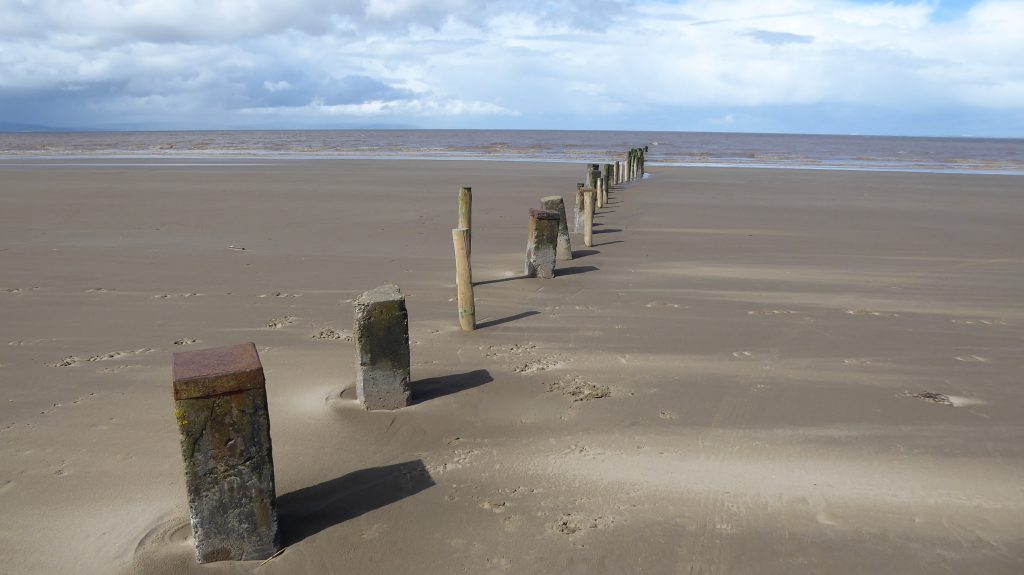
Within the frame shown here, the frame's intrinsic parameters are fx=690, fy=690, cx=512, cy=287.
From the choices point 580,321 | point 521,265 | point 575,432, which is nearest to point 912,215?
point 521,265

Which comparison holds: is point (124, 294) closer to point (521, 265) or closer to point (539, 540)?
point (521, 265)

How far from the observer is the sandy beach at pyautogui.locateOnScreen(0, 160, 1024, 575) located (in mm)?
3639

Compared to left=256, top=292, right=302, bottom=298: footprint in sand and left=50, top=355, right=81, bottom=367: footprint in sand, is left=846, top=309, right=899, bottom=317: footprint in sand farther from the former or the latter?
left=50, top=355, right=81, bottom=367: footprint in sand

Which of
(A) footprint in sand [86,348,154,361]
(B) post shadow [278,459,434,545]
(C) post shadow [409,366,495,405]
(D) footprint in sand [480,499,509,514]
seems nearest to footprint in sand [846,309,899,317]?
(C) post shadow [409,366,495,405]

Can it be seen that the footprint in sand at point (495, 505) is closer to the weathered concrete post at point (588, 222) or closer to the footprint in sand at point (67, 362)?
the footprint in sand at point (67, 362)

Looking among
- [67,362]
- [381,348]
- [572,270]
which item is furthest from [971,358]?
[67,362]

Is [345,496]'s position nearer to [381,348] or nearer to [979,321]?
[381,348]

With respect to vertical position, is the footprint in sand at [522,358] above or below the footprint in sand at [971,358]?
below

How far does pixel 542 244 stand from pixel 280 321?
11.9 ft

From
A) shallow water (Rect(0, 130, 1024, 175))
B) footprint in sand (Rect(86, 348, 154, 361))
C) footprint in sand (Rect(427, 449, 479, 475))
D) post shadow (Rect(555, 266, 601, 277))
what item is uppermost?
shallow water (Rect(0, 130, 1024, 175))

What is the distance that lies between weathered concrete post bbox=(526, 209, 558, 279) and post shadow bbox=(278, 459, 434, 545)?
17.3 feet

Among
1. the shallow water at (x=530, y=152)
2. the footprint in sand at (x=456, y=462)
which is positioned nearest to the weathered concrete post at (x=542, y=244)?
the footprint in sand at (x=456, y=462)

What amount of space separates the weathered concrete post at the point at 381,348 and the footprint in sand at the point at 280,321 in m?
2.46

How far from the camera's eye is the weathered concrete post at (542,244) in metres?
9.33
